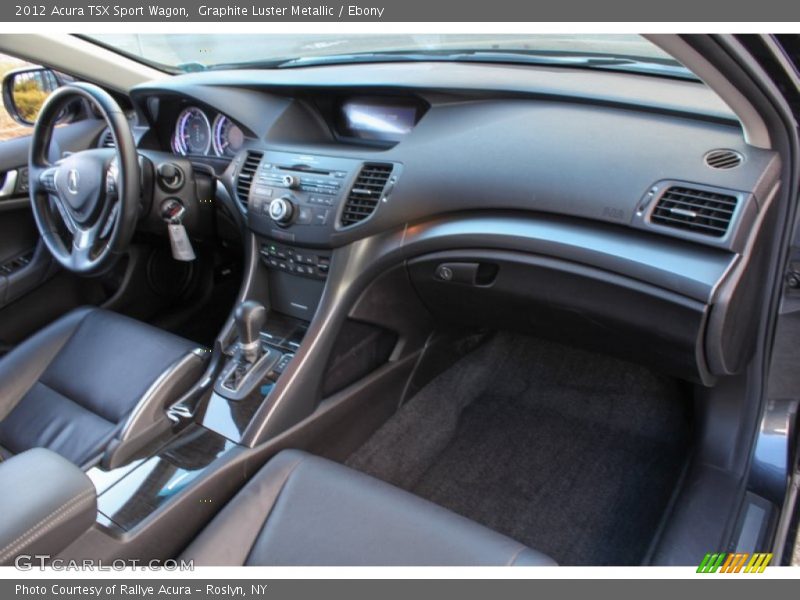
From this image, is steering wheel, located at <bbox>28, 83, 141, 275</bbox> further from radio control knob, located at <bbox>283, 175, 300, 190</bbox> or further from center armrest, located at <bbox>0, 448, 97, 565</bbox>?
center armrest, located at <bbox>0, 448, 97, 565</bbox>

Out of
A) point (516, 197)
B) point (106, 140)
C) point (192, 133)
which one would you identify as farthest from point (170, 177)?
point (516, 197)

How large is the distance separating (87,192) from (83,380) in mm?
540

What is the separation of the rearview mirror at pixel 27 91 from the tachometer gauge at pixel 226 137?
801mm

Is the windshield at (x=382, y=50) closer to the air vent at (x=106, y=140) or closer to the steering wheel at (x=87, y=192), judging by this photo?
the air vent at (x=106, y=140)

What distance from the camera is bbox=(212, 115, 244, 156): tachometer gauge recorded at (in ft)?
6.15

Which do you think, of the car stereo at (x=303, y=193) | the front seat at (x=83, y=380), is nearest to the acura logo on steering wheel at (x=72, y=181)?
the front seat at (x=83, y=380)

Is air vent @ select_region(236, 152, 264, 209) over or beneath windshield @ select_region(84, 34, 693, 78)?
beneath

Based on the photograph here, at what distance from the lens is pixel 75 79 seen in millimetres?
2121

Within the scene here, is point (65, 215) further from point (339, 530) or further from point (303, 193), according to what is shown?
point (339, 530)

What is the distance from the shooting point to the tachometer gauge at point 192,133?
6.47 ft

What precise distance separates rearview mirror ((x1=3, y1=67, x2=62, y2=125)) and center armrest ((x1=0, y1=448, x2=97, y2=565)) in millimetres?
1881

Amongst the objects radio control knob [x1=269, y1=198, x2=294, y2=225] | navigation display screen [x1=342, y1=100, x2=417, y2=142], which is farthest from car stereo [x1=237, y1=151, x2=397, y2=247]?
navigation display screen [x1=342, y1=100, x2=417, y2=142]

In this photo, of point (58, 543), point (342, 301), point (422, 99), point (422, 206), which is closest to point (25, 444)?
point (58, 543)

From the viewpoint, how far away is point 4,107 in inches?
88.7
